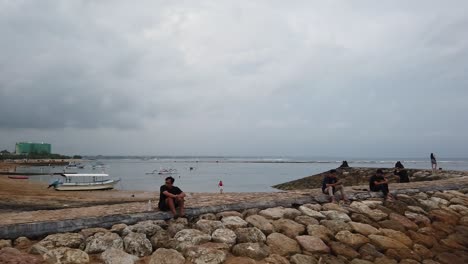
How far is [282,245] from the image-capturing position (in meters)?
7.41

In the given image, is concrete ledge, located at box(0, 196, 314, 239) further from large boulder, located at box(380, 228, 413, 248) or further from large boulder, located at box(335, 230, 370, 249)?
large boulder, located at box(380, 228, 413, 248)

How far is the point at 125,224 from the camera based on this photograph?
7.57 meters

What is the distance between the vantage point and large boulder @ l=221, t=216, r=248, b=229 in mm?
7941

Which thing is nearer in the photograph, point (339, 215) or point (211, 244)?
point (211, 244)

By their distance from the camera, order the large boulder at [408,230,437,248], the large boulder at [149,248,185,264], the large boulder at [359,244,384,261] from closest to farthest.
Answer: the large boulder at [149,248,185,264], the large boulder at [359,244,384,261], the large boulder at [408,230,437,248]

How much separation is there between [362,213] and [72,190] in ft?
94.2

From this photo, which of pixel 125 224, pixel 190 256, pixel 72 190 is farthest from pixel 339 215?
pixel 72 190

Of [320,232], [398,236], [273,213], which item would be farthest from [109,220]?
[398,236]

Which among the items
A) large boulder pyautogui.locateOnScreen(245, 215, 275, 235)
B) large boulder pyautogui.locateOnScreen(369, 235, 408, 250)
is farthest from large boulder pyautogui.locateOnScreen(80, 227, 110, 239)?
large boulder pyautogui.locateOnScreen(369, 235, 408, 250)

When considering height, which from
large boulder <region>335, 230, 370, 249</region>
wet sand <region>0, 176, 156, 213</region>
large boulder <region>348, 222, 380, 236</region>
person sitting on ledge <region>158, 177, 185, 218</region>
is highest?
person sitting on ledge <region>158, 177, 185, 218</region>

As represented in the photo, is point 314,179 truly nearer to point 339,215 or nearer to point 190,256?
point 339,215

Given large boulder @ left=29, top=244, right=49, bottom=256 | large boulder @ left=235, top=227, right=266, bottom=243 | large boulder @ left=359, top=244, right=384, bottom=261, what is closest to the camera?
large boulder @ left=29, top=244, right=49, bottom=256

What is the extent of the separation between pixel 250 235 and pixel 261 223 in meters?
0.81

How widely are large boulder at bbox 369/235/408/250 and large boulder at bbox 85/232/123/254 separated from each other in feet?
18.5
